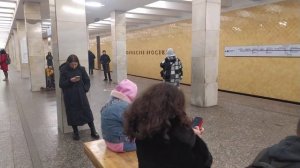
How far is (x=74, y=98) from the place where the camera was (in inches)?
175

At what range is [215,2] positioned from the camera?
7004 mm

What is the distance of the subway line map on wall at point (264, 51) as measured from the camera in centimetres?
762

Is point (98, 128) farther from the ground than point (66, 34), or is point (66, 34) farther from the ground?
point (66, 34)

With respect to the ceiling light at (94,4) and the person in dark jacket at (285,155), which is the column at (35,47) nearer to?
the ceiling light at (94,4)

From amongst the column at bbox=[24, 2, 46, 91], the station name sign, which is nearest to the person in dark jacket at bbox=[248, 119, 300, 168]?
the column at bbox=[24, 2, 46, 91]

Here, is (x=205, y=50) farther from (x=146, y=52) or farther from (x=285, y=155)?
(x=146, y=52)

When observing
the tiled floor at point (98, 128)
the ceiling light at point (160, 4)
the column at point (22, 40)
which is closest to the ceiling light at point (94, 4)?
the ceiling light at point (160, 4)

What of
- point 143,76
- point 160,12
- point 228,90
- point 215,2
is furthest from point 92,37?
point 215,2

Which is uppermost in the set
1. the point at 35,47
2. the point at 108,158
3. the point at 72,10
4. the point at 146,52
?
the point at 72,10

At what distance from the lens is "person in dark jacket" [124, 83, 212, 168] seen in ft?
5.23

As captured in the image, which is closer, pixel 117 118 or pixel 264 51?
pixel 117 118

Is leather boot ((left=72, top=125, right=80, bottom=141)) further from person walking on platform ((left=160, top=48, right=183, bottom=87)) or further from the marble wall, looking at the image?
the marble wall

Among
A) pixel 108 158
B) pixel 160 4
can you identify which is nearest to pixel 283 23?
pixel 160 4

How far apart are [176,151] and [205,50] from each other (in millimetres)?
5776
